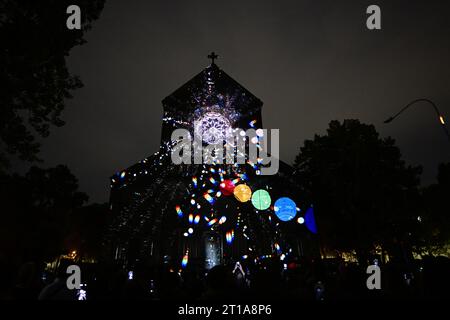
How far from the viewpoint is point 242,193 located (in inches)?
728

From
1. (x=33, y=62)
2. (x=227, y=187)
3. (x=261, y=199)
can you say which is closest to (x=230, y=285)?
(x=33, y=62)

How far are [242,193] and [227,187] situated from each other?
114cm

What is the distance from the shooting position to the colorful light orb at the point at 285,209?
707 inches

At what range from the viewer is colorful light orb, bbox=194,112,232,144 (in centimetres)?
2303

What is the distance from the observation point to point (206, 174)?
1917 centimetres

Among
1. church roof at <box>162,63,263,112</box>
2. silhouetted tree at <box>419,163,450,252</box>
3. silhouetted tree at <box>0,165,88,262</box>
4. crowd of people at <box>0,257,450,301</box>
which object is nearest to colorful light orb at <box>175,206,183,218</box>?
crowd of people at <box>0,257,450,301</box>

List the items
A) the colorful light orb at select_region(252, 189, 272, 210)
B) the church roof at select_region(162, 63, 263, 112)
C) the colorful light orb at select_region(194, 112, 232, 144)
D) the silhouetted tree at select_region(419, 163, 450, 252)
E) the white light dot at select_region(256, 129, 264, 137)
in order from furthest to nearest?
1. the silhouetted tree at select_region(419, 163, 450, 252)
2. the church roof at select_region(162, 63, 263, 112)
3. the white light dot at select_region(256, 129, 264, 137)
4. the colorful light orb at select_region(194, 112, 232, 144)
5. the colorful light orb at select_region(252, 189, 272, 210)

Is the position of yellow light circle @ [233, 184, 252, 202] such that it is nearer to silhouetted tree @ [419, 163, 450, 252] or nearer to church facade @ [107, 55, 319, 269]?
church facade @ [107, 55, 319, 269]

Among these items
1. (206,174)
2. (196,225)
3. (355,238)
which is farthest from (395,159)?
(196,225)

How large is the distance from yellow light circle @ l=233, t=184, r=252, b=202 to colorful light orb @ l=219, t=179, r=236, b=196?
0.32m

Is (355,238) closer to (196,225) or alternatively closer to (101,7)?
(196,225)

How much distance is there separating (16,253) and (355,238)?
29.3 metres

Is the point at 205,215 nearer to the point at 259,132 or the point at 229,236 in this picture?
the point at 229,236
